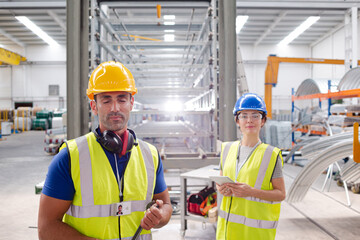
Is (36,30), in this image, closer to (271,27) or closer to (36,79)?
(36,79)

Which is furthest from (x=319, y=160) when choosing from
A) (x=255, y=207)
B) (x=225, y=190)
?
(x=225, y=190)

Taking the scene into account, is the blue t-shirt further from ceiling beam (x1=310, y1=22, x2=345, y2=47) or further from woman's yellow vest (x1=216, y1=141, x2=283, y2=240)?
ceiling beam (x1=310, y1=22, x2=345, y2=47)

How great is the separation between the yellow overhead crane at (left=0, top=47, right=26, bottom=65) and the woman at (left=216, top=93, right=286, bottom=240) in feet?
64.4

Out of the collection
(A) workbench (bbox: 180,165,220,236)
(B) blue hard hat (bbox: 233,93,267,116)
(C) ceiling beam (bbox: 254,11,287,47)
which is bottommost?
(A) workbench (bbox: 180,165,220,236)

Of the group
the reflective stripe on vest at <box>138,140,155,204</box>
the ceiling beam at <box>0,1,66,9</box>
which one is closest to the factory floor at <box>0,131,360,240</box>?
the reflective stripe on vest at <box>138,140,155,204</box>

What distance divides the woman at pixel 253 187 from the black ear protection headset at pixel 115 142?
1.02 metres

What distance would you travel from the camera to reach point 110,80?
146 cm

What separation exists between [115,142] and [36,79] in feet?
78.3

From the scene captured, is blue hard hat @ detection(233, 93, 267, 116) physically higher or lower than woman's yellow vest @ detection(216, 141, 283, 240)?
higher

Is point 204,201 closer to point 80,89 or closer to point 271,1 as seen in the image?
point 80,89

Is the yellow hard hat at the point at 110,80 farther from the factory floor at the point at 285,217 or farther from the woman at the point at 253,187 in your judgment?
the factory floor at the point at 285,217

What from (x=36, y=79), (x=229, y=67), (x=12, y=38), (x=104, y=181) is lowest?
(x=104, y=181)

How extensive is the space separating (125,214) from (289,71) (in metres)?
22.6

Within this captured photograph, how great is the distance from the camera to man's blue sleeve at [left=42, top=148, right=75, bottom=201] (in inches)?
50.1
